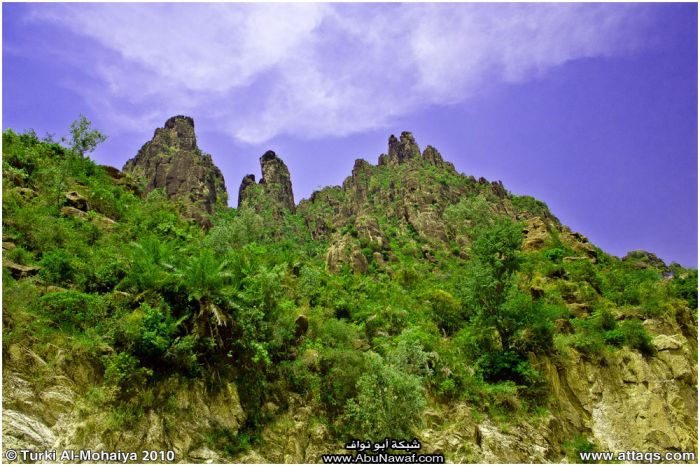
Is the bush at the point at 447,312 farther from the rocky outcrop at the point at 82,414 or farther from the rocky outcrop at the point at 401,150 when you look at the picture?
the rocky outcrop at the point at 401,150

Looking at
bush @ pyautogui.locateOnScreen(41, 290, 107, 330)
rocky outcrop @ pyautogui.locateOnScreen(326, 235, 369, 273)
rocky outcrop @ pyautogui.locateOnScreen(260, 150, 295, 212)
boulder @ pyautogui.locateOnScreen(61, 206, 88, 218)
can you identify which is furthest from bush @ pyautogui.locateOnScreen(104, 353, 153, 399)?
rocky outcrop @ pyautogui.locateOnScreen(260, 150, 295, 212)

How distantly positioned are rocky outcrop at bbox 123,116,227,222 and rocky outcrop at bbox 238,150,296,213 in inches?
291

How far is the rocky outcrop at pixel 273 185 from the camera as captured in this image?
3853 inches

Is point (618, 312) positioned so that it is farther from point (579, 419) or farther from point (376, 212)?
point (376, 212)

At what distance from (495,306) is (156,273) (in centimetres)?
1728

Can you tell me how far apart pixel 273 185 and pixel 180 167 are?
22.7 m

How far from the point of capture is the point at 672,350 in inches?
993

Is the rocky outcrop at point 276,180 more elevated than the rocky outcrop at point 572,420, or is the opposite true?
the rocky outcrop at point 276,180

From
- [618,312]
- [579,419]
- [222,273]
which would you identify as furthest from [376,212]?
[222,273]

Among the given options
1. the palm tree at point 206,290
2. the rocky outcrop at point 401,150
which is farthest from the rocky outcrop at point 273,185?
the palm tree at point 206,290

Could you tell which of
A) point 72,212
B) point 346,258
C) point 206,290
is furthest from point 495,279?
point 346,258

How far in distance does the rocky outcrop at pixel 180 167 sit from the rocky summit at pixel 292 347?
47479 millimetres

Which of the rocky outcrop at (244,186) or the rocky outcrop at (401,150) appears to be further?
the rocky outcrop at (401,150)

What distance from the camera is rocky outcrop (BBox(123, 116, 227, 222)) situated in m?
82.8
